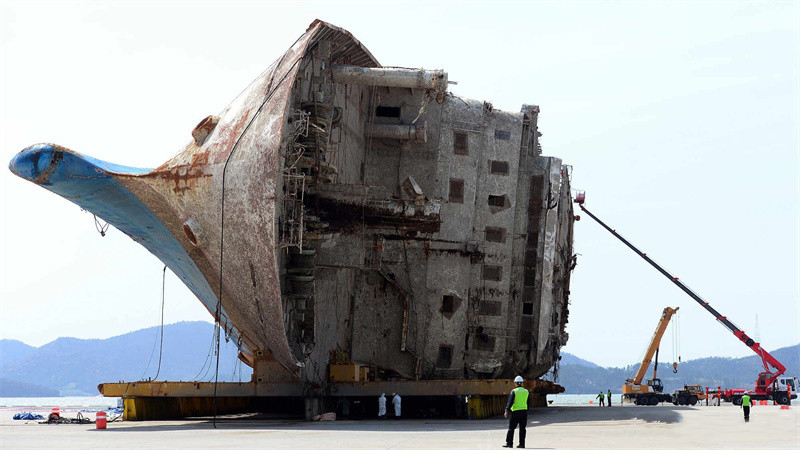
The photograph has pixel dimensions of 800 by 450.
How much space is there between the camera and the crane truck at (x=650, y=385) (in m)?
55.4

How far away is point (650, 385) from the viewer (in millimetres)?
57281

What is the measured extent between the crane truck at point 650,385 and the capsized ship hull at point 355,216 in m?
15.8

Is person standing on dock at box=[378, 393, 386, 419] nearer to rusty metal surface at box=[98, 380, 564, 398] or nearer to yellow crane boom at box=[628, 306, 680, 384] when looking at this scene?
rusty metal surface at box=[98, 380, 564, 398]

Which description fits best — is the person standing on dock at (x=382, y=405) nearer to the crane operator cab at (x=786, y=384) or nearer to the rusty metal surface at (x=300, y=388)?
the rusty metal surface at (x=300, y=388)

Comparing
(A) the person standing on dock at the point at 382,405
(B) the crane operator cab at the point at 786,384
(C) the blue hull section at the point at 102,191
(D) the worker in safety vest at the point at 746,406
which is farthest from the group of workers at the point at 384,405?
(B) the crane operator cab at the point at 786,384

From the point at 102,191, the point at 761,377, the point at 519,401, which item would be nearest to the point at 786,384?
the point at 761,377

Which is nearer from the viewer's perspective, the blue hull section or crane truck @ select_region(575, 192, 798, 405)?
the blue hull section

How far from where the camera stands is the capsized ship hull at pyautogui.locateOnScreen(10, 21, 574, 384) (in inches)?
1042

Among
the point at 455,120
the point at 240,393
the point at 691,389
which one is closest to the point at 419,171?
the point at 455,120

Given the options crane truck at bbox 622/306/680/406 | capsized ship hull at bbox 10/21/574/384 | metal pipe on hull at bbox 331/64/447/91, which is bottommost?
crane truck at bbox 622/306/680/406

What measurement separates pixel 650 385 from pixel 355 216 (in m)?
35.2

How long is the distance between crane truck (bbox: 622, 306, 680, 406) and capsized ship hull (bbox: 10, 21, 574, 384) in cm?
1582

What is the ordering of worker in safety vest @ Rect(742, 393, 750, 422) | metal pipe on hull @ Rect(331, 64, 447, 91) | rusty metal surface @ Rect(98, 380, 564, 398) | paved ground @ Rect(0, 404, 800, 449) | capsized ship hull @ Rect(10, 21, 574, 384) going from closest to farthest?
paved ground @ Rect(0, 404, 800, 449) → capsized ship hull @ Rect(10, 21, 574, 384) → worker in safety vest @ Rect(742, 393, 750, 422) → rusty metal surface @ Rect(98, 380, 564, 398) → metal pipe on hull @ Rect(331, 64, 447, 91)

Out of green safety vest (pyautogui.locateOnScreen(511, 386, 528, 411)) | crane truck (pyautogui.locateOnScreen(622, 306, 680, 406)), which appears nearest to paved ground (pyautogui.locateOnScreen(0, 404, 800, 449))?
green safety vest (pyautogui.locateOnScreen(511, 386, 528, 411))
